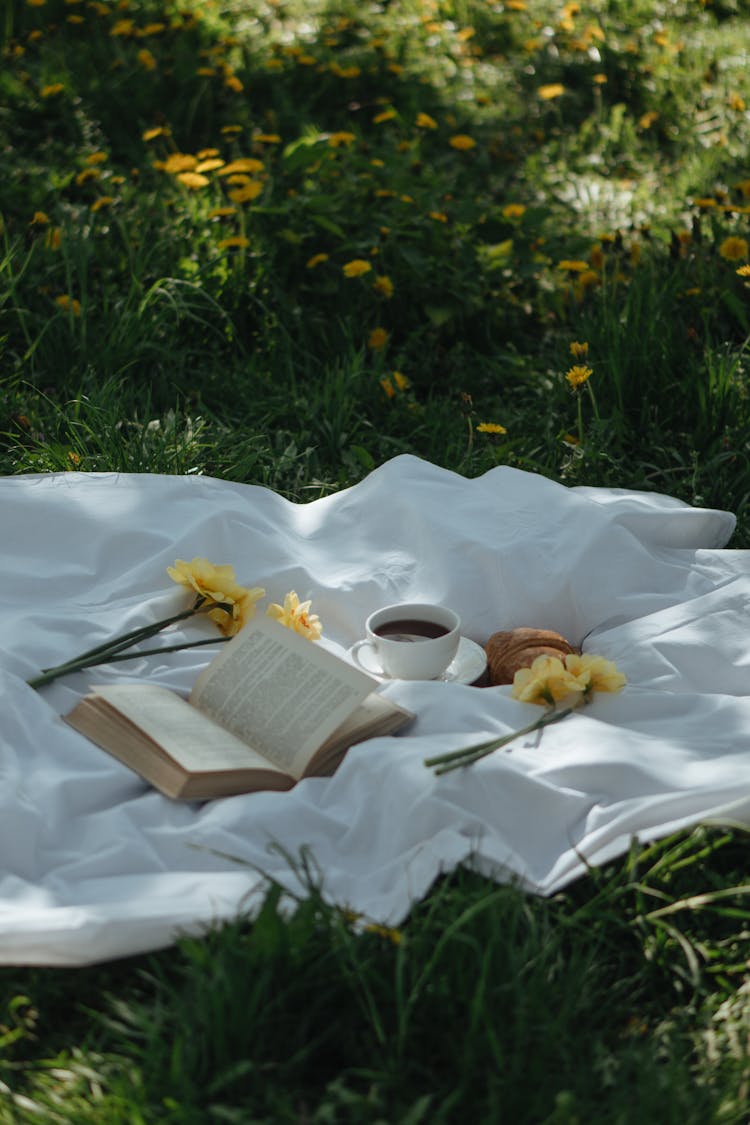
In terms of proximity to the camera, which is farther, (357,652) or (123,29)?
(123,29)

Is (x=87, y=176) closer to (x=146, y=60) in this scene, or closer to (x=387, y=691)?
(x=146, y=60)

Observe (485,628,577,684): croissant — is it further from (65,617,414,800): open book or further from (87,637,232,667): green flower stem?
(87,637,232,667): green flower stem

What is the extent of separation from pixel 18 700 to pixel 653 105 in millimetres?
4030

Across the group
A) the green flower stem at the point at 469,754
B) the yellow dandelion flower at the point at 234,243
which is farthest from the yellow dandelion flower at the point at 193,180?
the green flower stem at the point at 469,754

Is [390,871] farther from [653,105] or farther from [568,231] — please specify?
[653,105]

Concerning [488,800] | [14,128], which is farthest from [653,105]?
[488,800]

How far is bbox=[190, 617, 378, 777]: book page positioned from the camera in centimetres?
202

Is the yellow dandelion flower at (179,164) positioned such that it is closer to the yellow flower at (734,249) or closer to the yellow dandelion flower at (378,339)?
the yellow dandelion flower at (378,339)

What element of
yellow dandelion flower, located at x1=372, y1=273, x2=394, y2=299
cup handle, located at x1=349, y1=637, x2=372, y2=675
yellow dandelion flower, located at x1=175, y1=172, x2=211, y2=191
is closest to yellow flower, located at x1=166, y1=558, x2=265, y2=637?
cup handle, located at x1=349, y1=637, x2=372, y2=675

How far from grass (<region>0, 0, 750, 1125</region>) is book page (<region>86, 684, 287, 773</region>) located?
0.28 m

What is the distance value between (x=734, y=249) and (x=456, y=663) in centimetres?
190

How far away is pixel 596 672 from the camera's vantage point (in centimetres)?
214

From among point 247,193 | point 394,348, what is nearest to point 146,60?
point 247,193

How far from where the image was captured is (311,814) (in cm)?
190
